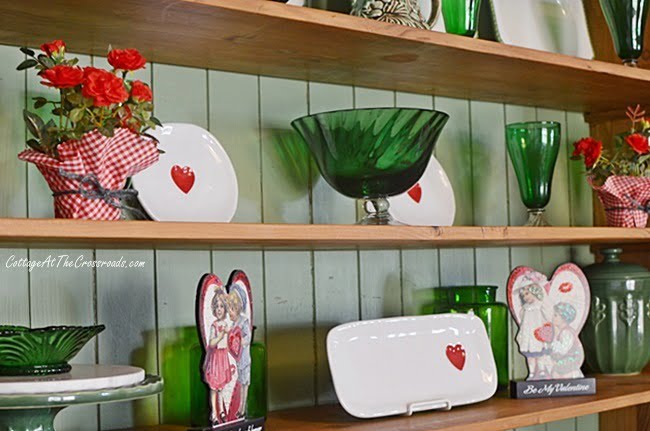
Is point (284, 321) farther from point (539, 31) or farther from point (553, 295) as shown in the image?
point (539, 31)

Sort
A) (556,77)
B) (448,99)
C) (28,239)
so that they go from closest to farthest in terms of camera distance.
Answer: (28,239) < (556,77) < (448,99)

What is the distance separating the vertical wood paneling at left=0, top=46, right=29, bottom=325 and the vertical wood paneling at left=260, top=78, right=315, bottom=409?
1.47ft

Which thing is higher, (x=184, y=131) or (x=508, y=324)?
(x=184, y=131)

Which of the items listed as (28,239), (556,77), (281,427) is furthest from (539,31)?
(28,239)

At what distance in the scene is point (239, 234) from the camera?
1467 mm

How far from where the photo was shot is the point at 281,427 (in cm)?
167

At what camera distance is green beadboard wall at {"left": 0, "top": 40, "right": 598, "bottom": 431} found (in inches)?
62.2

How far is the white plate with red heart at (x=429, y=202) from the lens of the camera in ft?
6.42

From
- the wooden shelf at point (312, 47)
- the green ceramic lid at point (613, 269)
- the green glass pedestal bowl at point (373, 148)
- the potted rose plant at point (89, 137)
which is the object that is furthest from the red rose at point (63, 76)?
the green ceramic lid at point (613, 269)

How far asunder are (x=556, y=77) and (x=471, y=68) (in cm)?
22

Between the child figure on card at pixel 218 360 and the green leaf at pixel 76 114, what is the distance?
345 mm

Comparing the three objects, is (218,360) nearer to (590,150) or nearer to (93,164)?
(93,164)

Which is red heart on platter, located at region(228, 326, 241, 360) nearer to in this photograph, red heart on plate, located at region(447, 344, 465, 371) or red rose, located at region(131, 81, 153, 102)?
red rose, located at region(131, 81, 153, 102)
